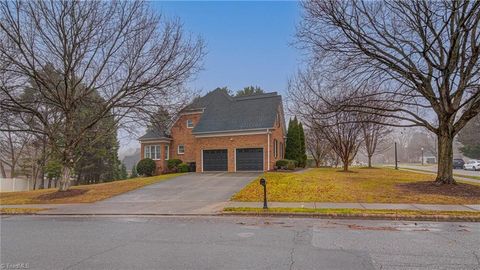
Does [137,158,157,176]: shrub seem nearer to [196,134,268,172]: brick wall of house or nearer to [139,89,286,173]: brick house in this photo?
[139,89,286,173]: brick house

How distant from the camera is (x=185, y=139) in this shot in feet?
109

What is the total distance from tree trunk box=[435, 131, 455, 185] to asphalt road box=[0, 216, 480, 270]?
7474 millimetres

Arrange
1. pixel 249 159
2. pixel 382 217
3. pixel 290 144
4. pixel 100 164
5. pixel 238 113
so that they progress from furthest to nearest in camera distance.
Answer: pixel 100 164 → pixel 290 144 → pixel 238 113 → pixel 249 159 → pixel 382 217

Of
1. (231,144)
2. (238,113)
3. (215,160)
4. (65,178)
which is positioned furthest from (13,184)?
(238,113)

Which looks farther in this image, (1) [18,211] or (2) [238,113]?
(2) [238,113]

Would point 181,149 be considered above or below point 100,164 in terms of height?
above

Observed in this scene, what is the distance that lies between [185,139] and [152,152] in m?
3.94

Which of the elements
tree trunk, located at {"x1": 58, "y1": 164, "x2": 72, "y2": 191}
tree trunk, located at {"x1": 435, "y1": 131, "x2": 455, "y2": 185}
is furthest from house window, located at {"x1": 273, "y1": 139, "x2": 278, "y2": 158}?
tree trunk, located at {"x1": 58, "y1": 164, "x2": 72, "y2": 191}

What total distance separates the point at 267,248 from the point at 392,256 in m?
2.20

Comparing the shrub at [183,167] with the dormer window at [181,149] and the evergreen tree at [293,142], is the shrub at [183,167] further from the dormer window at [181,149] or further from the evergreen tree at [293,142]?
the evergreen tree at [293,142]

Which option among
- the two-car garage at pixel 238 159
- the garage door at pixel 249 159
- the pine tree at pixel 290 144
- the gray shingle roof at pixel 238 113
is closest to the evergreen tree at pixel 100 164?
the gray shingle roof at pixel 238 113

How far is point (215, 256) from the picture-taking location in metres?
5.85

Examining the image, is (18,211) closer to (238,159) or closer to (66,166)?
(66,166)

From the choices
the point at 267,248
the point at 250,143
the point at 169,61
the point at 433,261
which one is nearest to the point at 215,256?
the point at 267,248
